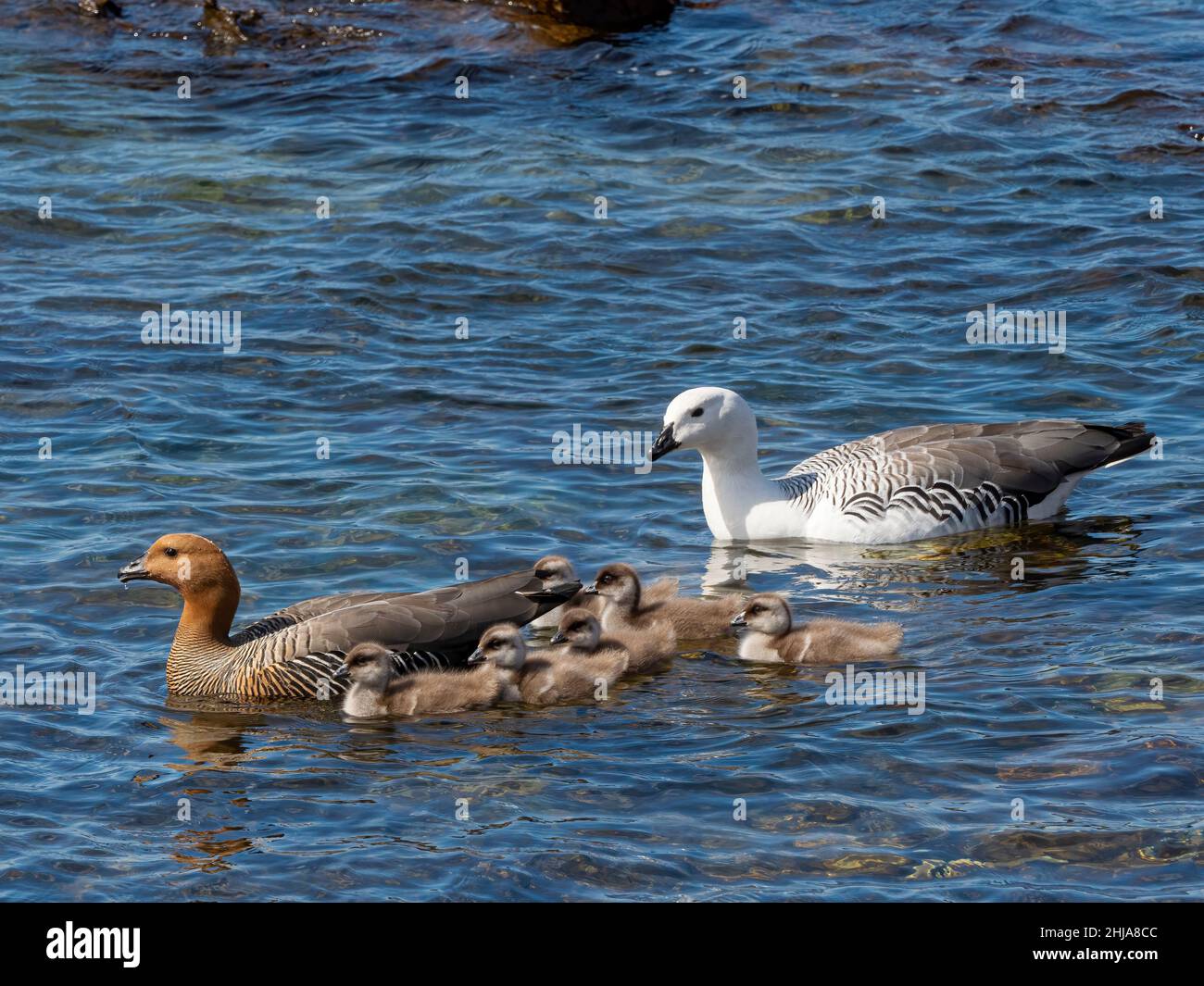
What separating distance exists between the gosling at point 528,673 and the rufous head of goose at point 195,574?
157cm

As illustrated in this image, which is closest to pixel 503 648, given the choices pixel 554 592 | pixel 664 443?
pixel 554 592

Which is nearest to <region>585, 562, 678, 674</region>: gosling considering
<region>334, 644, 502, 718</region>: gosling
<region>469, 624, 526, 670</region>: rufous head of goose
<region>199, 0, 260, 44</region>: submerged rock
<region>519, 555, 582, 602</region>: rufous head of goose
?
<region>519, 555, 582, 602</region>: rufous head of goose

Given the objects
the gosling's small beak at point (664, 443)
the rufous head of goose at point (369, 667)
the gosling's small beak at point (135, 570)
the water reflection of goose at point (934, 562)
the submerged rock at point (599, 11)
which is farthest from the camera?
the submerged rock at point (599, 11)

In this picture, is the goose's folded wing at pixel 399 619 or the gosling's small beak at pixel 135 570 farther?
the gosling's small beak at pixel 135 570

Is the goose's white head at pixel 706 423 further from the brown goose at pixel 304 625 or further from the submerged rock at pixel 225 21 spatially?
the submerged rock at pixel 225 21

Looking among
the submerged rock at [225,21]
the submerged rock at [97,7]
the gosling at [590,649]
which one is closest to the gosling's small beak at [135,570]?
the gosling at [590,649]

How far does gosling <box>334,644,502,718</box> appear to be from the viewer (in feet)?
32.7

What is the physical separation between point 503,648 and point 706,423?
3581mm

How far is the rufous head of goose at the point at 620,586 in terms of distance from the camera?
11.2 metres

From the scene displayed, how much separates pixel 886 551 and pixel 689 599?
2.24m

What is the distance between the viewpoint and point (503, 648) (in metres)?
10.2

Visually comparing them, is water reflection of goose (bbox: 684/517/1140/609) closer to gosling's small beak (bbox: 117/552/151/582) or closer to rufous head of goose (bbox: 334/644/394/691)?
rufous head of goose (bbox: 334/644/394/691)

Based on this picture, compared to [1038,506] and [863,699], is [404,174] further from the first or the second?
[863,699]

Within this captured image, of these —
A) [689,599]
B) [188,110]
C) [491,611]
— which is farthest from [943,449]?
[188,110]
